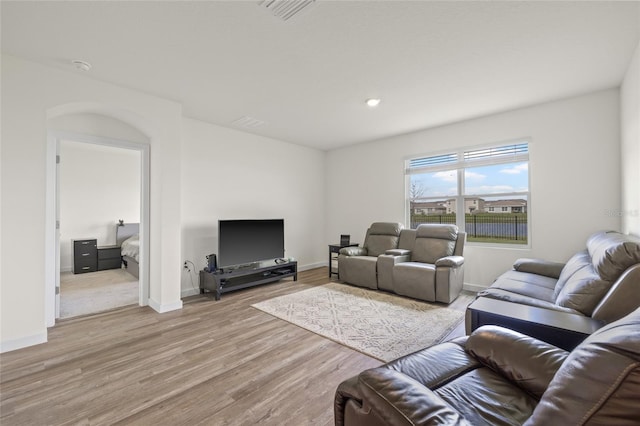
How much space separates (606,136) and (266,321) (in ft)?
15.2

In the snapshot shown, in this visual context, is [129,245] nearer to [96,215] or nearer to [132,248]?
[132,248]

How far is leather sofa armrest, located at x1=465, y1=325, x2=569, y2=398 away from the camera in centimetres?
117

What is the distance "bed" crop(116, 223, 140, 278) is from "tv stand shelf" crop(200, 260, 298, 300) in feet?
6.34

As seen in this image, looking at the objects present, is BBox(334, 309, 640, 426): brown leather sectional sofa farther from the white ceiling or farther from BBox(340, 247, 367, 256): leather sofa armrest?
BBox(340, 247, 367, 256): leather sofa armrest

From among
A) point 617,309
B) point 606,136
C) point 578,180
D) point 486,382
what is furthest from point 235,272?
point 606,136

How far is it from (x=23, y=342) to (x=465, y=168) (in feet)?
19.1

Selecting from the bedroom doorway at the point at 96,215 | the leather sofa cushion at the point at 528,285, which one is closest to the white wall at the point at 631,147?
the leather sofa cushion at the point at 528,285

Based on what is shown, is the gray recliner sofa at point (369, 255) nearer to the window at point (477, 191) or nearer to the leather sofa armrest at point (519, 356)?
the window at point (477, 191)

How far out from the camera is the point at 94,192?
627 centimetres

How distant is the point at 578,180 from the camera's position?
3.51m

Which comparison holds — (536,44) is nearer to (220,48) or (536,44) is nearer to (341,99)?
(341,99)

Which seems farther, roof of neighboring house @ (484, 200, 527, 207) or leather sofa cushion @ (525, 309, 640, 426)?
roof of neighboring house @ (484, 200, 527, 207)

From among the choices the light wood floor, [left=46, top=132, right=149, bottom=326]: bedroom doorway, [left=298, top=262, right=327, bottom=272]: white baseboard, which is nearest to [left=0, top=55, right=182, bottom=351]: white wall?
the light wood floor

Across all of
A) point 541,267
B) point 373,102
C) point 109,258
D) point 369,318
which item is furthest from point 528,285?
point 109,258
